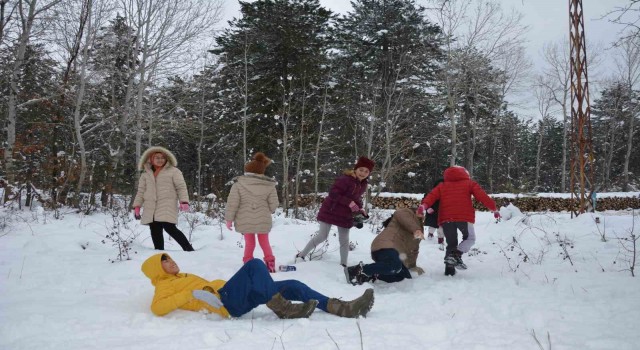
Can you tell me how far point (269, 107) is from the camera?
67.9 ft

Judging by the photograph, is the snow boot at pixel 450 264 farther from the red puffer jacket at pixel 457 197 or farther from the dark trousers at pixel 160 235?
the dark trousers at pixel 160 235

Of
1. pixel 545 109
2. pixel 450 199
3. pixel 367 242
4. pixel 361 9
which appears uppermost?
pixel 361 9

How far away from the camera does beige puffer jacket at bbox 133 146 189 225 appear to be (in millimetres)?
6250

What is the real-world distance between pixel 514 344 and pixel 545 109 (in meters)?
32.7

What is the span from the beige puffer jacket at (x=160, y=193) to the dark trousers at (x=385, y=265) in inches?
124

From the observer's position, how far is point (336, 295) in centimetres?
480

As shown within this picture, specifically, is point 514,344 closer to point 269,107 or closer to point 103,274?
point 103,274

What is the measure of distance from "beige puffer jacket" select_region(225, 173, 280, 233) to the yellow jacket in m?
1.63

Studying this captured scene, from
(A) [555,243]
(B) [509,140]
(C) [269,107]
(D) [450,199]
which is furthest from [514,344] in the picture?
(B) [509,140]

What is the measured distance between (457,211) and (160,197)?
4694 millimetres

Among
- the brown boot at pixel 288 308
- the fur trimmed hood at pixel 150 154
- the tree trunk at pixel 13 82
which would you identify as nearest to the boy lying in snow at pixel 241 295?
the brown boot at pixel 288 308

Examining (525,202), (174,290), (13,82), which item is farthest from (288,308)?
(525,202)

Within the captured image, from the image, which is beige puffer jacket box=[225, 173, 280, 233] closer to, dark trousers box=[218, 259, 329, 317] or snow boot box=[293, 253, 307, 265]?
snow boot box=[293, 253, 307, 265]

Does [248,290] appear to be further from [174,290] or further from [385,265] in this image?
[385,265]
